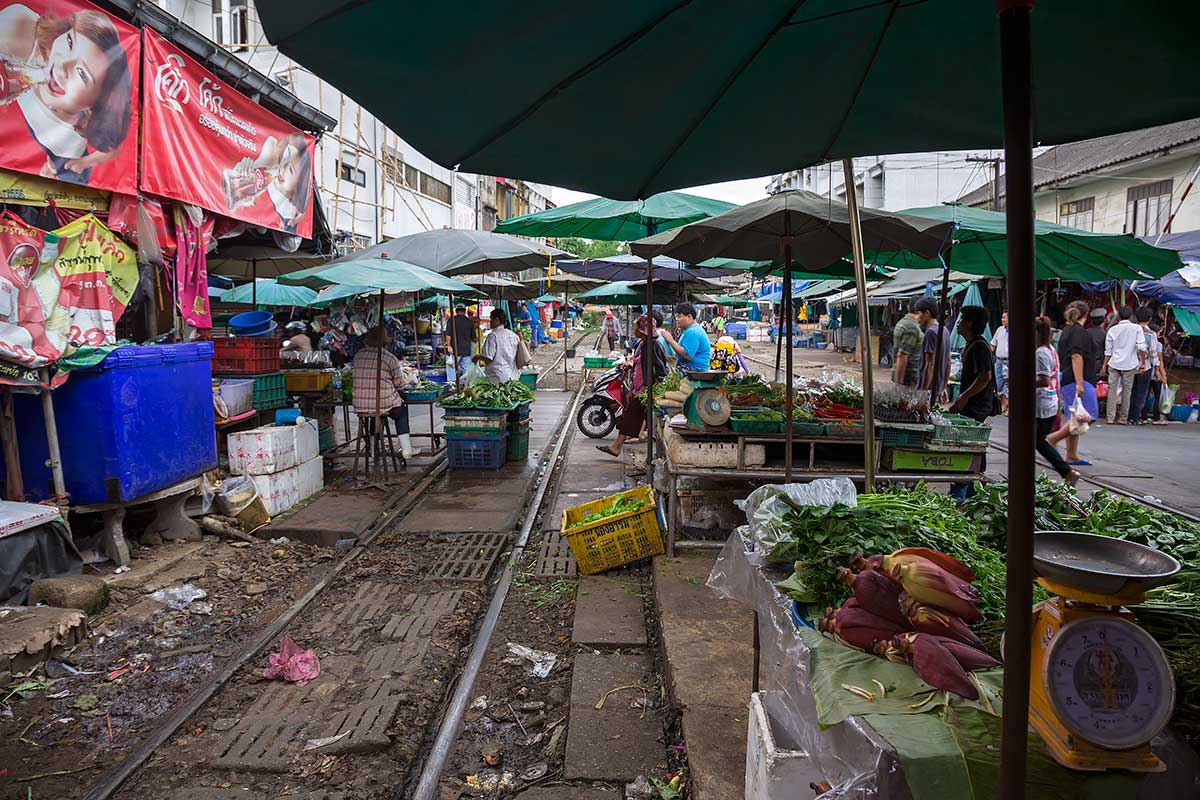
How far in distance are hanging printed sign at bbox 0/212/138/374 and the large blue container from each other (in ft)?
1.10

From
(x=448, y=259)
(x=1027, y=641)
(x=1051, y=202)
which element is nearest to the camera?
(x=1027, y=641)

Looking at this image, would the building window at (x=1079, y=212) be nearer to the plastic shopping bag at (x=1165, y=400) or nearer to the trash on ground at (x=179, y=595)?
the plastic shopping bag at (x=1165, y=400)

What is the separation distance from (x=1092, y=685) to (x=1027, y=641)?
0.47m

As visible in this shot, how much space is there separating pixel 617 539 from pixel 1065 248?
5.09 meters

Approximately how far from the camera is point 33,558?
5.51m

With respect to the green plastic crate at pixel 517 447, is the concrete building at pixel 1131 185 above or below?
above

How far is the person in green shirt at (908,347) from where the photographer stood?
25.9 ft

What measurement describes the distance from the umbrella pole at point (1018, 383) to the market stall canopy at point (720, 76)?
2.97ft

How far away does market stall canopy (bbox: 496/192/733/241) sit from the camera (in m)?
7.91

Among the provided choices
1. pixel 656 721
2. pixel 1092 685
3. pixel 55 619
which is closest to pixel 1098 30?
pixel 1092 685

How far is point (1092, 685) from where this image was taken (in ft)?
5.73

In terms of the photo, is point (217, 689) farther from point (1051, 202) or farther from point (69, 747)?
point (1051, 202)

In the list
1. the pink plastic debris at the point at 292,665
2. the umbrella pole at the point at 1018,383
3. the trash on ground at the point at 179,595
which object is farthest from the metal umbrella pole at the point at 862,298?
the trash on ground at the point at 179,595

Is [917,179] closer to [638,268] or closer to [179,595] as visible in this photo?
[638,268]
